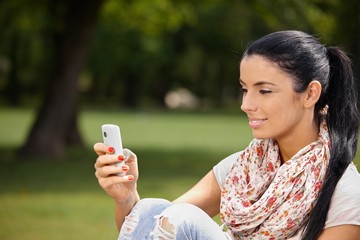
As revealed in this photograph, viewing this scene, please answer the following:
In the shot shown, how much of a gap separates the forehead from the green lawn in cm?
512

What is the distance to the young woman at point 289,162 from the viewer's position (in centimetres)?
341

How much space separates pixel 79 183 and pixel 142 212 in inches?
366

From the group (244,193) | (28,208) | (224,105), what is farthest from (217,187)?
(224,105)

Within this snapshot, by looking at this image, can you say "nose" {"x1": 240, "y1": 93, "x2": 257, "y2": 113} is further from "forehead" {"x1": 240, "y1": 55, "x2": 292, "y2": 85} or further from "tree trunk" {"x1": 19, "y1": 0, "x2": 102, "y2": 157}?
"tree trunk" {"x1": 19, "y1": 0, "x2": 102, "y2": 157}

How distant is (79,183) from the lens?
42.1 feet

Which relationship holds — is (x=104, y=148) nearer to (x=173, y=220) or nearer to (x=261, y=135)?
(x=173, y=220)

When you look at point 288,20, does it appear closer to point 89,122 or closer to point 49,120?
point 49,120

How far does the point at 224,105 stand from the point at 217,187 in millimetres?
54411

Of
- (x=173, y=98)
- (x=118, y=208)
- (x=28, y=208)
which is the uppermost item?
(x=118, y=208)

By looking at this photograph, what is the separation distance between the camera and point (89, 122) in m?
33.2

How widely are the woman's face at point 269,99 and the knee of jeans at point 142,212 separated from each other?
19.9 inches

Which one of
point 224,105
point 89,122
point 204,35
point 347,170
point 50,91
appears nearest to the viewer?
point 347,170

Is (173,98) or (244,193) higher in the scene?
(244,193)

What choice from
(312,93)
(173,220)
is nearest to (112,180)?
(173,220)
